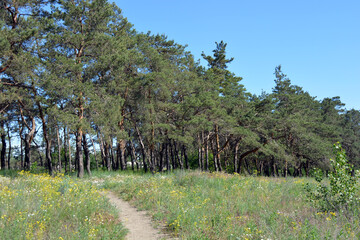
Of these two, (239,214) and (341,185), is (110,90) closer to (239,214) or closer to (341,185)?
(239,214)

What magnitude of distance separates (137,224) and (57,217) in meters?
2.25

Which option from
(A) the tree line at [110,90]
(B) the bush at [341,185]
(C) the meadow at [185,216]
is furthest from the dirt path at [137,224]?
(A) the tree line at [110,90]

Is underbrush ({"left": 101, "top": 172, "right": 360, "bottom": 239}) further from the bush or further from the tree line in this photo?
the tree line

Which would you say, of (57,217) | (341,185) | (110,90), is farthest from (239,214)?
(110,90)

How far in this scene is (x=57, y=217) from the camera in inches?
259

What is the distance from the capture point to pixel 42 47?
55.9 ft

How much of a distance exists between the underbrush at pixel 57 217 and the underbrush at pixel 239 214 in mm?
1679

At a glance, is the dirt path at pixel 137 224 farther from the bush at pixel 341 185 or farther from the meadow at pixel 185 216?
the bush at pixel 341 185

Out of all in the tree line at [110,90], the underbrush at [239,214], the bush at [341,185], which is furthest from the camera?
the tree line at [110,90]

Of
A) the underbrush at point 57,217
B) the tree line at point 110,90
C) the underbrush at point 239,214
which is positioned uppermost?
the tree line at point 110,90

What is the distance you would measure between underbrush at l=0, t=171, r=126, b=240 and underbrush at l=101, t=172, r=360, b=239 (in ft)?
5.51

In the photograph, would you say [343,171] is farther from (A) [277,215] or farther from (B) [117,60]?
(B) [117,60]

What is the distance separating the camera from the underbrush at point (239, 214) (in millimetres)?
5498

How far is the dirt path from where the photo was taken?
6613 millimetres
